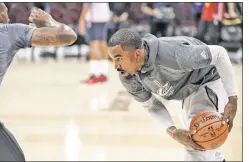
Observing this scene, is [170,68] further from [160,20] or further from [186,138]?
[160,20]

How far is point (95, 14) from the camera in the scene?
336 centimetres

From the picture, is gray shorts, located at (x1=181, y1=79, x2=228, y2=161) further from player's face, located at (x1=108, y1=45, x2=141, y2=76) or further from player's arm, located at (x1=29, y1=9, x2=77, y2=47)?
player's arm, located at (x1=29, y1=9, x2=77, y2=47)

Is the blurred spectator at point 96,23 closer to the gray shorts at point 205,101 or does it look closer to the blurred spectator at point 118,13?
the blurred spectator at point 118,13

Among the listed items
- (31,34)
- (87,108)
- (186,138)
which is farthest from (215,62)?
(87,108)

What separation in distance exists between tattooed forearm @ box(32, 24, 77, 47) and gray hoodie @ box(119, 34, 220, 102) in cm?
40

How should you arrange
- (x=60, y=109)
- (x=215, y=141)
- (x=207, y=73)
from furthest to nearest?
(x=60, y=109) < (x=207, y=73) < (x=215, y=141)

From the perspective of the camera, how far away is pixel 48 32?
2.49 metres

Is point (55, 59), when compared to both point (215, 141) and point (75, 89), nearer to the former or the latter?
point (75, 89)

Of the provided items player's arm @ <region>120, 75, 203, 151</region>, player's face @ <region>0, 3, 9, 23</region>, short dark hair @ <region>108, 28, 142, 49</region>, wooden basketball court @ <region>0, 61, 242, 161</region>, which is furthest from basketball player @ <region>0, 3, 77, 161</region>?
wooden basketball court @ <region>0, 61, 242, 161</region>

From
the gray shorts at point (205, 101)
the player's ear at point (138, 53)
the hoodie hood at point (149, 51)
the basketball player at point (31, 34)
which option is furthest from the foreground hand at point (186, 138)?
the basketball player at point (31, 34)

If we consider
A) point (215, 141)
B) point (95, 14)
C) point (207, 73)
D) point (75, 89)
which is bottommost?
point (75, 89)

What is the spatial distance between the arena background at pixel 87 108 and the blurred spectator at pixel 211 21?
0.06m

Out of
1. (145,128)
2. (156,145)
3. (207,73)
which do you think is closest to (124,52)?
(207,73)

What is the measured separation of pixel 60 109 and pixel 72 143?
1.27 meters
